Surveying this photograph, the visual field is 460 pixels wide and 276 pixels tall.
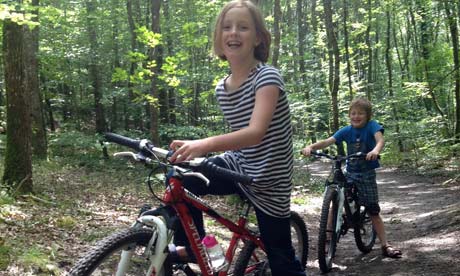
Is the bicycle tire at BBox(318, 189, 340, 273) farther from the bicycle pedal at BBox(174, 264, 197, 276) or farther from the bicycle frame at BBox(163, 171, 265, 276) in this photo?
the bicycle pedal at BBox(174, 264, 197, 276)

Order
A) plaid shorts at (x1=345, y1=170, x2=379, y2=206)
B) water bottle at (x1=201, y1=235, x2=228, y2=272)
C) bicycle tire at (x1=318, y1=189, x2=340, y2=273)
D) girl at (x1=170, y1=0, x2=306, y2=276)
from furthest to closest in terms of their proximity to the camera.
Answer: plaid shorts at (x1=345, y1=170, x2=379, y2=206) → bicycle tire at (x1=318, y1=189, x2=340, y2=273) → water bottle at (x1=201, y1=235, x2=228, y2=272) → girl at (x1=170, y1=0, x2=306, y2=276)

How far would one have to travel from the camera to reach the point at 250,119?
2568 millimetres

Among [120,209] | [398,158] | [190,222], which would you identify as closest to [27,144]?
[120,209]

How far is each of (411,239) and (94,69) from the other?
54.4ft

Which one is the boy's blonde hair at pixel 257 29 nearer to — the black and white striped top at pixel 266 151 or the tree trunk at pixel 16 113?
the black and white striped top at pixel 266 151

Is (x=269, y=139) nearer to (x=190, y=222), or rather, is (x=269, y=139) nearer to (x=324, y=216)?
(x=190, y=222)

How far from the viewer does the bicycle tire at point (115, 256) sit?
2.18 metres

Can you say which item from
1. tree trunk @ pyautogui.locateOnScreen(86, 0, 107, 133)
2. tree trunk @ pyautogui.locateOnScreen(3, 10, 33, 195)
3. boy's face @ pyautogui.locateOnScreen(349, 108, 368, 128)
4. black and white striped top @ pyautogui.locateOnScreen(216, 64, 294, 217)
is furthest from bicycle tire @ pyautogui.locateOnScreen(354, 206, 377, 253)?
tree trunk @ pyautogui.locateOnScreen(86, 0, 107, 133)

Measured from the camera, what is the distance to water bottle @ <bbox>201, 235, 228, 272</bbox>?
276cm

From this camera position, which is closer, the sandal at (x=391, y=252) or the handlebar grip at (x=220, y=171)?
the handlebar grip at (x=220, y=171)

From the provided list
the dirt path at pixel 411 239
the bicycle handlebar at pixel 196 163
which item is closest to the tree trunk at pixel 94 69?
the dirt path at pixel 411 239

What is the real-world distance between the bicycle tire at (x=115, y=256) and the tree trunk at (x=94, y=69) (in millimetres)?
17765

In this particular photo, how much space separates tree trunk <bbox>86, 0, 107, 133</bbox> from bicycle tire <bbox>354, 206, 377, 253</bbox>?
15.2 meters

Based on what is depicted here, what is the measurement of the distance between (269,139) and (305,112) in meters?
19.2
